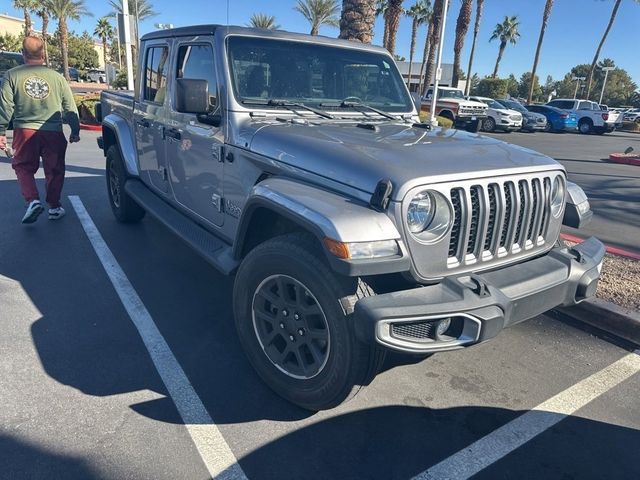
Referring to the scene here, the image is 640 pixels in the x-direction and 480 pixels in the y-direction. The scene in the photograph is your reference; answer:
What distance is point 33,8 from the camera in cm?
4094

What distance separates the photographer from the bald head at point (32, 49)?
5.35 m

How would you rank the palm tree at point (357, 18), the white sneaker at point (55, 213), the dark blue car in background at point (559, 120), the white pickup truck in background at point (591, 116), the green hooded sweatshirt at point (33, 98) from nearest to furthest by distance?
the green hooded sweatshirt at point (33, 98)
the white sneaker at point (55, 213)
the palm tree at point (357, 18)
the white pickup truck in background at point (591, 116)
the dark blue car in background at point (559, 120)

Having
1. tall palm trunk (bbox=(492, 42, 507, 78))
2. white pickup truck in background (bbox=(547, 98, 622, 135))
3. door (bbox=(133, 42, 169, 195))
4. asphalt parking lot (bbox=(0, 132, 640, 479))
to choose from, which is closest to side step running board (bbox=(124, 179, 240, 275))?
door (bbox=(133, 42, 169, 195))

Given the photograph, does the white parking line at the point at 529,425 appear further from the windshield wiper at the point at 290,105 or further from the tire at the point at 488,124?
the tire at the point at 488,124

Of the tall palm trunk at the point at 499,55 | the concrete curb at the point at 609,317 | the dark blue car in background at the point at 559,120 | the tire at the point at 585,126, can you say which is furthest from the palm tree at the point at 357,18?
the tall palm trunk at the point at 499,55

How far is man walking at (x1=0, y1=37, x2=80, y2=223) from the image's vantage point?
528cm

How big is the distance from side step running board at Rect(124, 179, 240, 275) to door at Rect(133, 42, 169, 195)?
137mm

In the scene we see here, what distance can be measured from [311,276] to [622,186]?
32.6 feet

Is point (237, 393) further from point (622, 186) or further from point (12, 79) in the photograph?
point (622, 186)

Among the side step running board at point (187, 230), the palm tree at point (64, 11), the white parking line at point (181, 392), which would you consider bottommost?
the white parking line at point (181, 392)

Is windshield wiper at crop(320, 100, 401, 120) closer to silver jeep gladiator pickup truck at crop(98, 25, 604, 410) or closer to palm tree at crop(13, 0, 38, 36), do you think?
silver jeep gladiator pickup truck at crop(98, 25, 604, 410)

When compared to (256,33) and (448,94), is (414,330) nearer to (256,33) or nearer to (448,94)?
(256,33)

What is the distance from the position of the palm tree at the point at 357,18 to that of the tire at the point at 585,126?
23028 millimetres

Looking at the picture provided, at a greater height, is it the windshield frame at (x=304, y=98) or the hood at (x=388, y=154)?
the windshield frame at (x=304, y=98)
